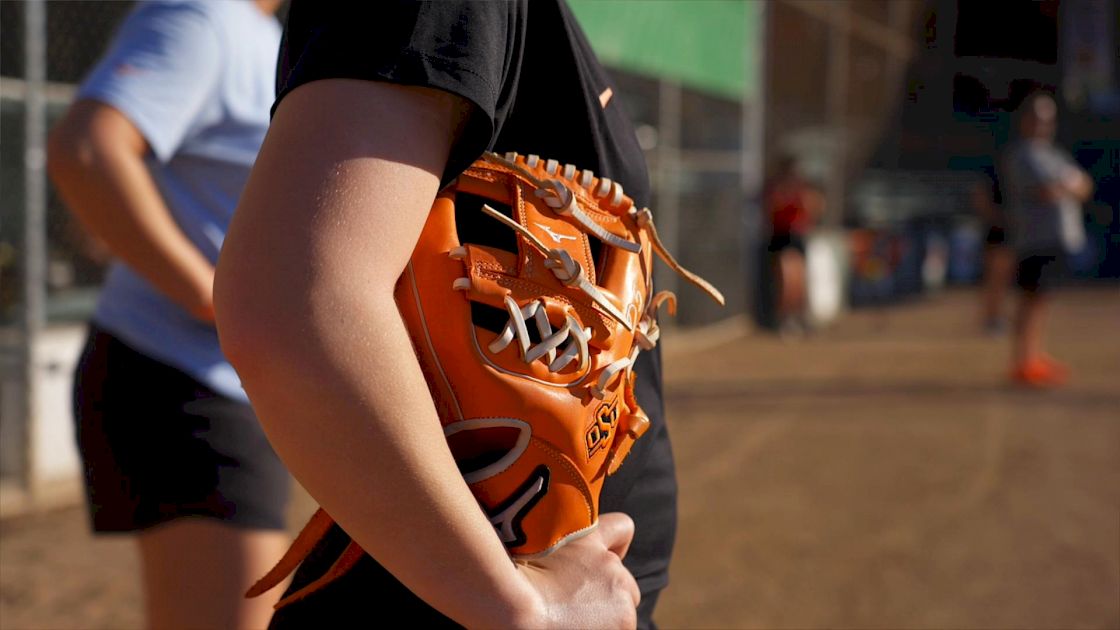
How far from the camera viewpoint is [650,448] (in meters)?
1.38

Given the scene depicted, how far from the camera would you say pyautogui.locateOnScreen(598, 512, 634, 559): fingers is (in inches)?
46.8

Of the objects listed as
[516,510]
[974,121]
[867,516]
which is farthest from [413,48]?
[974,121]

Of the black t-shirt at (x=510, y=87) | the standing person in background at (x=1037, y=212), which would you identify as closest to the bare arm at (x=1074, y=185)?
the standing person in background at (x=1037, y=212)

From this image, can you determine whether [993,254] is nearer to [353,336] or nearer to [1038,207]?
[1038,207]

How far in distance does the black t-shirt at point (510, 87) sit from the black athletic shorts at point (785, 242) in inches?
426

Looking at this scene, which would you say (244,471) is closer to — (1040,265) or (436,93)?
(436,93)

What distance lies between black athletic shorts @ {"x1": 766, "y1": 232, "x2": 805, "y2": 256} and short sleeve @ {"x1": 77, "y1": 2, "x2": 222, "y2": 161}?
34.1ft

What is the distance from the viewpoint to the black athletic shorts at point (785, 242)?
39.5ft

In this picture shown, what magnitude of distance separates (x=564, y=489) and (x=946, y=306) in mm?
15248

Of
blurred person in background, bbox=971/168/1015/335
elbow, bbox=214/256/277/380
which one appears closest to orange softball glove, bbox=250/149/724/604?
elbow, bbox=214/256/277/380

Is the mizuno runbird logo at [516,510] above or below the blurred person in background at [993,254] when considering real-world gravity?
above

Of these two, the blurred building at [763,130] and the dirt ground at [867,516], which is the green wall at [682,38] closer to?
the blurred building at [763,130]

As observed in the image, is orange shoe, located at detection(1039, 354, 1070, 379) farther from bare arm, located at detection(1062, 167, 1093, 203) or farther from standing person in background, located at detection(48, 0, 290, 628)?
standing person in background, located at detection(48, 0, 290, 628)

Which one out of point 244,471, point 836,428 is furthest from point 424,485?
point 836,428
